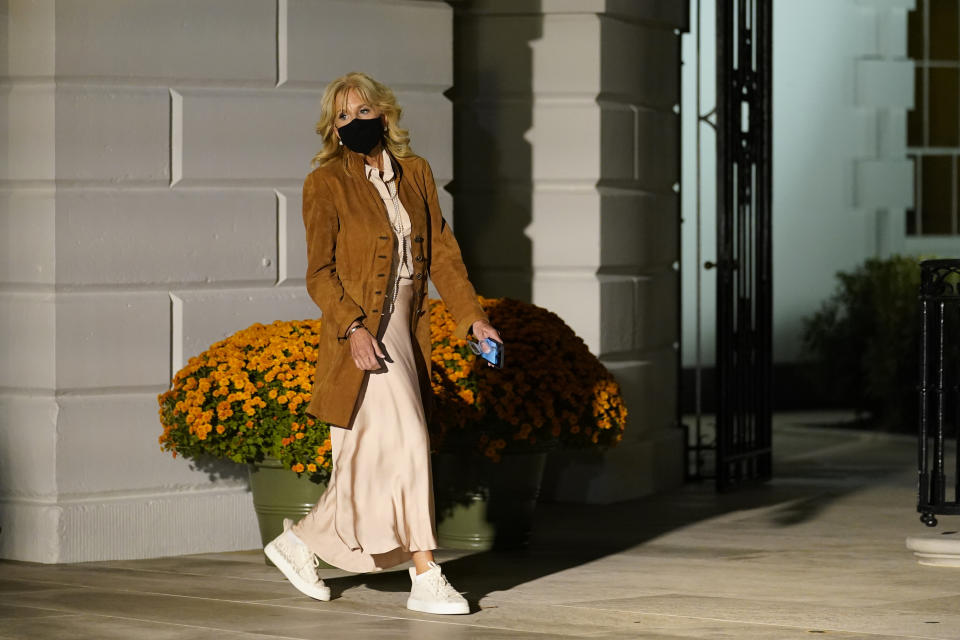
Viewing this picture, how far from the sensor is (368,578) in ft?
24.1

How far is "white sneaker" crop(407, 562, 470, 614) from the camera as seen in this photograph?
254 inches

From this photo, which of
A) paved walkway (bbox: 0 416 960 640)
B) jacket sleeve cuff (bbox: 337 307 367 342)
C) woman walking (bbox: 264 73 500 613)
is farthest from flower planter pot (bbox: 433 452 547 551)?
jacket sleeve cuff (bbox: 337 307 367 342)

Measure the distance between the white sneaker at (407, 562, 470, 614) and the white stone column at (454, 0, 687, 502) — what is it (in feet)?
11.1

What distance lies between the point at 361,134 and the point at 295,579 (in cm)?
163

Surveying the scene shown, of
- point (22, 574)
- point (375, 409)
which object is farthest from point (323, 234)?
point (22, 574)

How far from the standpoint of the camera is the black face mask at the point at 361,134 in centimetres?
649

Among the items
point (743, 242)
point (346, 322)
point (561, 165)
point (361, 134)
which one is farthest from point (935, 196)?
point (346, 322)

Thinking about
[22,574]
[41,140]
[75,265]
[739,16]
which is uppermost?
[739,16]

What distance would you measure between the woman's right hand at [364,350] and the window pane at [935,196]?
10.7m

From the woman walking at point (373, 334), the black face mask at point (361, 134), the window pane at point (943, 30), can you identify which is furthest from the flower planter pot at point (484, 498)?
the window pane at point (943, 30)

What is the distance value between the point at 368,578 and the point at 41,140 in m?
2.33

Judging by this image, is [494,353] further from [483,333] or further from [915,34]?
[915,34]

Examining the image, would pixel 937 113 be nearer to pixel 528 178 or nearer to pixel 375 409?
pixel 528 178

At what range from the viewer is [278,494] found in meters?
7.66
